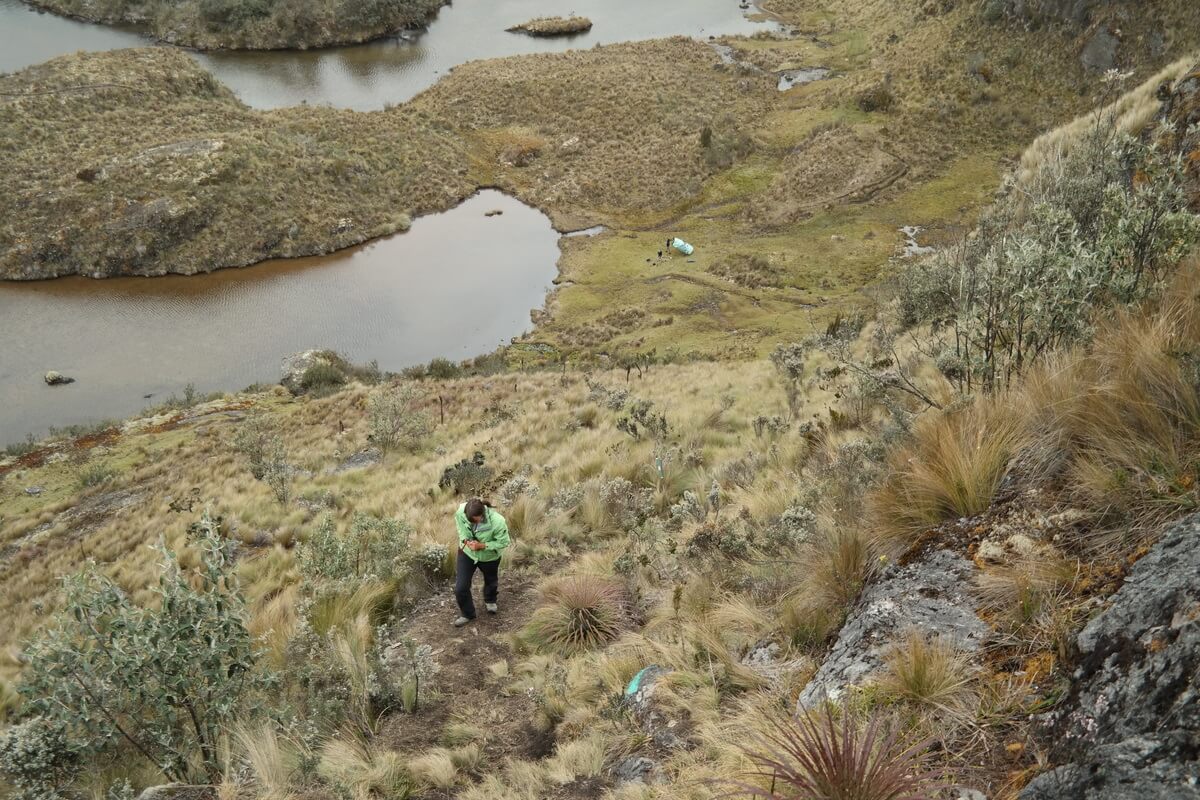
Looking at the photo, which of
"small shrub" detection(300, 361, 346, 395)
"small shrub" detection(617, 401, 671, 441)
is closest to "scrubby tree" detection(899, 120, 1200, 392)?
"small shrub" detection(617, 401, 671, 441)

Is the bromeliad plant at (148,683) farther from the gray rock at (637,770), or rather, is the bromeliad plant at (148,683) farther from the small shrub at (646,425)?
the small shrub at (646,425)

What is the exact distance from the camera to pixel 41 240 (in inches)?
1387

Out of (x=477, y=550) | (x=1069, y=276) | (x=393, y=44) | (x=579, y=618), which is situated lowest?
(x=579, y=618)

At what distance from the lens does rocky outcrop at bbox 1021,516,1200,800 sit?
2.02 metres

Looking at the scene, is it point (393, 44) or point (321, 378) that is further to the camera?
point (393, 44)

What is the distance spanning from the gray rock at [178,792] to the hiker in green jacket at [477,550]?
294cm

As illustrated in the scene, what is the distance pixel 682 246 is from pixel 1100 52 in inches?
977

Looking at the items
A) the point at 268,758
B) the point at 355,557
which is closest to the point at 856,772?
the point at 268,758

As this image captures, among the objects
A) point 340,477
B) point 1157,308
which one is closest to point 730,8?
point 340,477

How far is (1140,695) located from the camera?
2.27m

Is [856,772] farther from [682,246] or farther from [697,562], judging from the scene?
[682,246]

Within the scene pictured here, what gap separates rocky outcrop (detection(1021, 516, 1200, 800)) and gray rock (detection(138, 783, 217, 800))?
15.3 feet

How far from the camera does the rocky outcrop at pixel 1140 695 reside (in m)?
2.02

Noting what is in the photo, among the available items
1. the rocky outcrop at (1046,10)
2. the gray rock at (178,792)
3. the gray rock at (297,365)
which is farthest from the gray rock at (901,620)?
the rocky outcrop at (1046,10)
